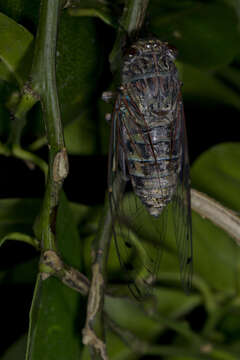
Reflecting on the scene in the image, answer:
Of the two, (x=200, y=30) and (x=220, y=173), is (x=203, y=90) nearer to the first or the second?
(x=200, y=30)

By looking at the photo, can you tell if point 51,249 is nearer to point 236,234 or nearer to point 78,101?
point 78,101

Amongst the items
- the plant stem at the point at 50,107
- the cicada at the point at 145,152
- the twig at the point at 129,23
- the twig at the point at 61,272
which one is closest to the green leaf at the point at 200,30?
the cicada at the point at 145,152

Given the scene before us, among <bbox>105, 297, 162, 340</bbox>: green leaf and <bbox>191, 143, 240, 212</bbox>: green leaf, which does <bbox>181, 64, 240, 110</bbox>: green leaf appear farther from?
<bbox>105, 297, 162, 340</bbox>: green leaf

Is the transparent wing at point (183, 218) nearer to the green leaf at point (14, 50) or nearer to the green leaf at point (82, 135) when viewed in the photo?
the green leaf at point (82, 135)

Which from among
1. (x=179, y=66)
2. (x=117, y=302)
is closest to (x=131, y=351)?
(x=117, y=302)

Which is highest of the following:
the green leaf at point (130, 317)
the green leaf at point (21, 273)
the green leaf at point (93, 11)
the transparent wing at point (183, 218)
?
the green leaf at point (93, 11)

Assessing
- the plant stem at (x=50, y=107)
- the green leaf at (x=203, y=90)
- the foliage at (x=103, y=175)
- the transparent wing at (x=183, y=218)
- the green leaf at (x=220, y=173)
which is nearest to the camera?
the plant stem at (x=50, y=107)

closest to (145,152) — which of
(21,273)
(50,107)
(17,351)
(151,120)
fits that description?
(151,120)
